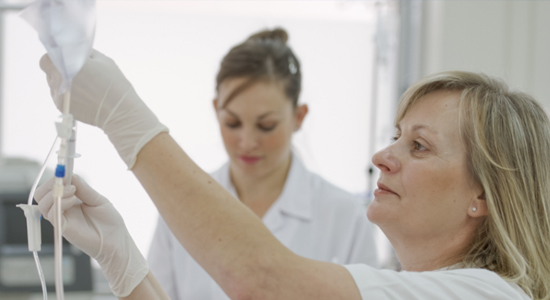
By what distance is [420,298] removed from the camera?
814mm

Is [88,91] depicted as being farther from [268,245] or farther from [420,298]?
[420,298]

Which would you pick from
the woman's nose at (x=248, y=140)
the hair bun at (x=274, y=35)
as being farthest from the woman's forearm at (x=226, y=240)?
the hair bun at (x=274, y=35)

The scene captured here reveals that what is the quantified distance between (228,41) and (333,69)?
55 cm

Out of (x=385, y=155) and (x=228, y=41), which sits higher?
(x=228, y=41)

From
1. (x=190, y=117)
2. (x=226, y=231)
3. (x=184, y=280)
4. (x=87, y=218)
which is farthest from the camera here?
(x=190, y=117)

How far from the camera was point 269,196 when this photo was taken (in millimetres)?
1862

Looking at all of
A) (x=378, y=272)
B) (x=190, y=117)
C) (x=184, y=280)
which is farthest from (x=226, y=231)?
(x=190, y=117)

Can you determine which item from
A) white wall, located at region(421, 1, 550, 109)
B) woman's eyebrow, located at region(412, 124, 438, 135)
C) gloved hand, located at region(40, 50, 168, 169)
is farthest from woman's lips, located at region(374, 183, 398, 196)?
white wall, located at region(421, 1, 550, 109)

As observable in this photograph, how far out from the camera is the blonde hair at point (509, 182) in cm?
93

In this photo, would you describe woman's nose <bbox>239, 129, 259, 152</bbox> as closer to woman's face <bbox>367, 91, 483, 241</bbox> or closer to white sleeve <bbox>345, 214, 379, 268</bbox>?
white sleeve <bbox>345, 214, 379, 268</bbox>

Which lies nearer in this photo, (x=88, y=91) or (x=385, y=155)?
(x=88, y=91)

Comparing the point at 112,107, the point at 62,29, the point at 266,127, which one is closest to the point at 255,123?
the point at 266,127

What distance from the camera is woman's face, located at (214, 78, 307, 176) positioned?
169cm

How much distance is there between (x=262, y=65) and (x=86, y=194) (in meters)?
0.97
